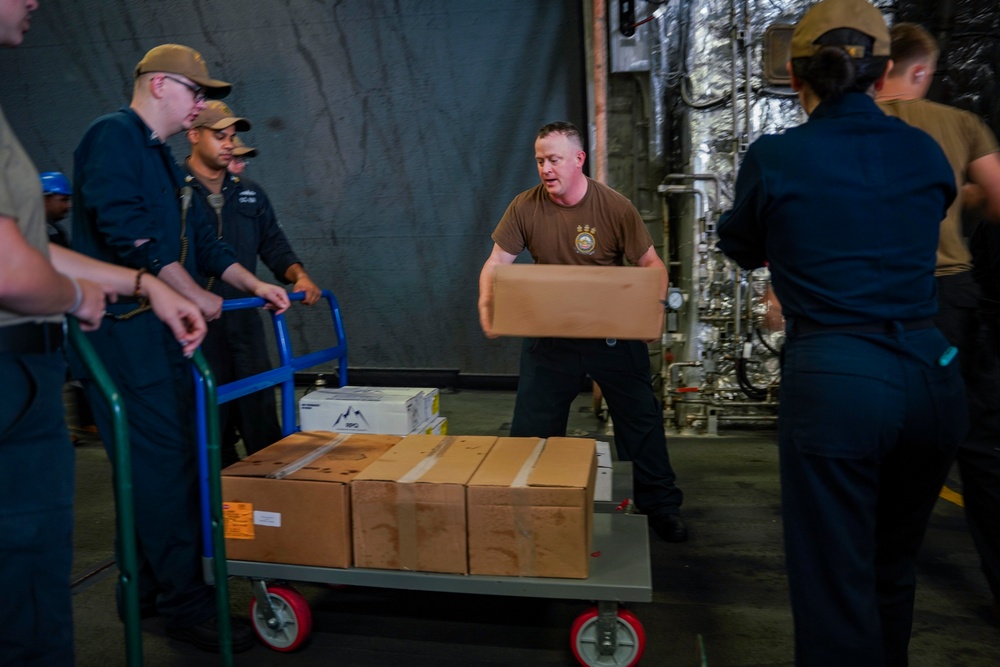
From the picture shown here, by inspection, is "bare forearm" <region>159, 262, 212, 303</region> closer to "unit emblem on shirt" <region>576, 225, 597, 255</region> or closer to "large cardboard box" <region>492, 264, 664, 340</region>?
"large cardboard box" <region>492, 264, 664, 340</region>

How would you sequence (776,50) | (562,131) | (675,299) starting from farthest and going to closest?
(776,50), (675,299), (562,131)

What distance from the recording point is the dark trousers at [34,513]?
4.30ft

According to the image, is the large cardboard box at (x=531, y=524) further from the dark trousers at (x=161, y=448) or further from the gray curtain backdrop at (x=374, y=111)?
the gray curtain backdrop at (x=374, y=111)

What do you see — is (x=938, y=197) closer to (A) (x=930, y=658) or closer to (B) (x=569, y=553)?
(B) (x=569, y=553)

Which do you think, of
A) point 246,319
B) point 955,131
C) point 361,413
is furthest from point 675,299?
point 246,319

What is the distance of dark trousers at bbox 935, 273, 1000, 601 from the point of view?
241 centimetres

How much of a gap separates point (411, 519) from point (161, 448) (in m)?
0.82

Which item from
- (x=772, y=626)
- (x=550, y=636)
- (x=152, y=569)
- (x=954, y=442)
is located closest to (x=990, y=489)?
(x=772, y=626)

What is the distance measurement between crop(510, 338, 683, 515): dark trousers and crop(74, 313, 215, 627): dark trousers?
1.33m

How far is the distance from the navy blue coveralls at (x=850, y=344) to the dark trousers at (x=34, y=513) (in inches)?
55.6

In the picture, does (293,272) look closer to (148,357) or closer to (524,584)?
(148,357)

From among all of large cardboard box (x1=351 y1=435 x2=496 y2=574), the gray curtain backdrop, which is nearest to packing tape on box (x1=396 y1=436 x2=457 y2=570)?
large cardboard box (x1=351 y1=435 x2=496 y2=574)

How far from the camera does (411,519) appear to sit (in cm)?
221

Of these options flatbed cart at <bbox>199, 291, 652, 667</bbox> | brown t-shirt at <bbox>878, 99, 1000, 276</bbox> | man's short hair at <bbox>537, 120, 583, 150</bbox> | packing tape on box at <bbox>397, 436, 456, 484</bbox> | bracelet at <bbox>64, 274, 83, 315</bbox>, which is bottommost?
flatbed cart at <bbox>199, 291, 652, 667</bbox>
